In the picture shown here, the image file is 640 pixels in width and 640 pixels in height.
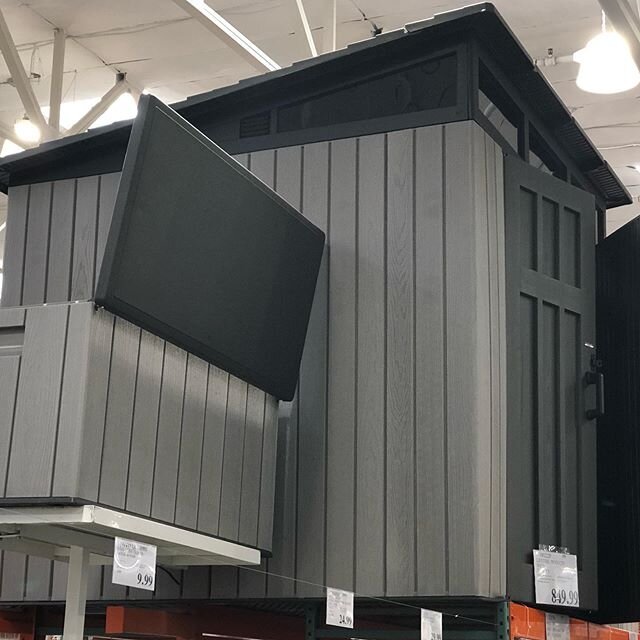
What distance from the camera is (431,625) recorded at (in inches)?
173

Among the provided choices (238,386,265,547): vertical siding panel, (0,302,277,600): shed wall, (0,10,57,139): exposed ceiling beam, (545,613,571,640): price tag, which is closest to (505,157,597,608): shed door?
(545,613,571,640): price tag

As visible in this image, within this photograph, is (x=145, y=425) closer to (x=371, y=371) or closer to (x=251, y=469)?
(x=251, y=469)

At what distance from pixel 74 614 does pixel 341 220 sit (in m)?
2.09

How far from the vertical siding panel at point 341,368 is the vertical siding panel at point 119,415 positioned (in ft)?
3.98

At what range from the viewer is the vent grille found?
17.7ft

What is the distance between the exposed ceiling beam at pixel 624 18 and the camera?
5.89m

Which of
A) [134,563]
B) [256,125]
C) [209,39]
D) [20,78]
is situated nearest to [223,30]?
[209,39]

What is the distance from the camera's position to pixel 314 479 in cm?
489

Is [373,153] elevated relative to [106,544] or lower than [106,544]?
elevated

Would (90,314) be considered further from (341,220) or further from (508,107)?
(508,107)

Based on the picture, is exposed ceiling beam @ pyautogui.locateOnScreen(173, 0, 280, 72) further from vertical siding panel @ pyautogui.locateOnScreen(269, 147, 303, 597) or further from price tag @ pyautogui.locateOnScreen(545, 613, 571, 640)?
price tag @ pyautogui.locateOnScreen(545, 613, 571, 640)

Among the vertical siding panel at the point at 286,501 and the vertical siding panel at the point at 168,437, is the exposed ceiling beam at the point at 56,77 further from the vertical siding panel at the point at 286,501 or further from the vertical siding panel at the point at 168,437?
the vertical siding panel at the point at 168,437

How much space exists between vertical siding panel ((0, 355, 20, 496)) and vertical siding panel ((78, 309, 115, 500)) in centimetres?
25

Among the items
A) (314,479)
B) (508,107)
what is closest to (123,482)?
(314,479)
